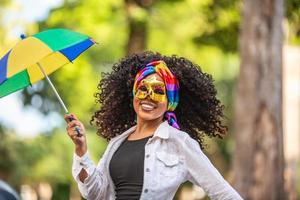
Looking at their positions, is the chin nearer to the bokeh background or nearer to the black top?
the black top

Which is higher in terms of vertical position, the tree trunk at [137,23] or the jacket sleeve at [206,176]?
the tree trunk at [137,23]

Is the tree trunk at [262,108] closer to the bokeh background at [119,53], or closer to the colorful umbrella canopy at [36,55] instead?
the bokeh background at [119,53]

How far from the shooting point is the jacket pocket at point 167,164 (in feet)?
22.9

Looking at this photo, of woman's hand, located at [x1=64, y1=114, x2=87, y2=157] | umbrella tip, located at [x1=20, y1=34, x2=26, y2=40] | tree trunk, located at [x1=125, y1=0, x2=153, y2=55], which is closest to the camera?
woman's hand, located at [x1=64, y1=114, x2=87, y2=157]

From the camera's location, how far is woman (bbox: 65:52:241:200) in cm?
696

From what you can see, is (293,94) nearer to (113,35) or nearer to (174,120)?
(113,35)

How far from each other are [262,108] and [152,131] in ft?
36.1

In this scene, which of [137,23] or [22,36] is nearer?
[22,36]

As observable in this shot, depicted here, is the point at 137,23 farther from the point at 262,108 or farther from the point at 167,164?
the point at 167,164

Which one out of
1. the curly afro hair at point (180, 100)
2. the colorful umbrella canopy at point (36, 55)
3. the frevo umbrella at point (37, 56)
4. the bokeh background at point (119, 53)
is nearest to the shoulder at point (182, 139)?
the curly afro hair at point (180, 100)

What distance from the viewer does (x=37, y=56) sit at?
23.0 feet

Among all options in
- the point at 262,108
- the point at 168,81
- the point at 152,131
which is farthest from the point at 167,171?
the point at 262,108

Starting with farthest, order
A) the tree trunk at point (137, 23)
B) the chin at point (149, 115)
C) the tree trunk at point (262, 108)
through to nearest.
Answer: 1. the tree trunk at point (137, 23)
2. the tree trunk at point (262, 108)
3. the chin at point (149, 115)

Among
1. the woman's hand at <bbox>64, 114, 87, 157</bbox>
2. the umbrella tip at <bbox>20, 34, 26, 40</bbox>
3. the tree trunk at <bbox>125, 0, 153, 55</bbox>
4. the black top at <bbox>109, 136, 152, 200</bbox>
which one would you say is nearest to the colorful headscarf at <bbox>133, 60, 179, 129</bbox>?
the black top at <bbox>109, 136, 152, 200</bbox>
